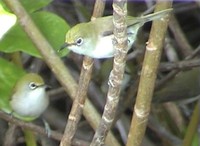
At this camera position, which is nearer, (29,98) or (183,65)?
(183,65)

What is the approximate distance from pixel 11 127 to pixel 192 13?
3.97 feet

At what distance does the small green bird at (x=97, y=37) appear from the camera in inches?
51.5

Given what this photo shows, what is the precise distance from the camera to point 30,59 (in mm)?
2627

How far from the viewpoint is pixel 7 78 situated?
1840 mm

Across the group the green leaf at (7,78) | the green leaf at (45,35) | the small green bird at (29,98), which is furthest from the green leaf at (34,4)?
the small green bird at (29,98)

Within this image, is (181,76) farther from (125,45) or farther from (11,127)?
(125,45)

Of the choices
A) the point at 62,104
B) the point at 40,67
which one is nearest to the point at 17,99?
the point at 40,67

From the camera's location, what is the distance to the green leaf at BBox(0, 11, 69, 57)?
1596 mm

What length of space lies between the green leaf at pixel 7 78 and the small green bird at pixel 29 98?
0.13 metres

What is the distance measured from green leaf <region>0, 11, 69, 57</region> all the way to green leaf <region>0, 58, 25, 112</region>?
12 centimetres

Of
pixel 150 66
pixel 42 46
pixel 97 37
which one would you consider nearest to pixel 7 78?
pixel 42 46

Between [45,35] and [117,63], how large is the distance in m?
0.63

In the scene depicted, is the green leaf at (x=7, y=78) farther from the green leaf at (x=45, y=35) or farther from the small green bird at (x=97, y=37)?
the small green bird at (x=97, y=37)

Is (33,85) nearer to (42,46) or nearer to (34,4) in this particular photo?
(34,4)
